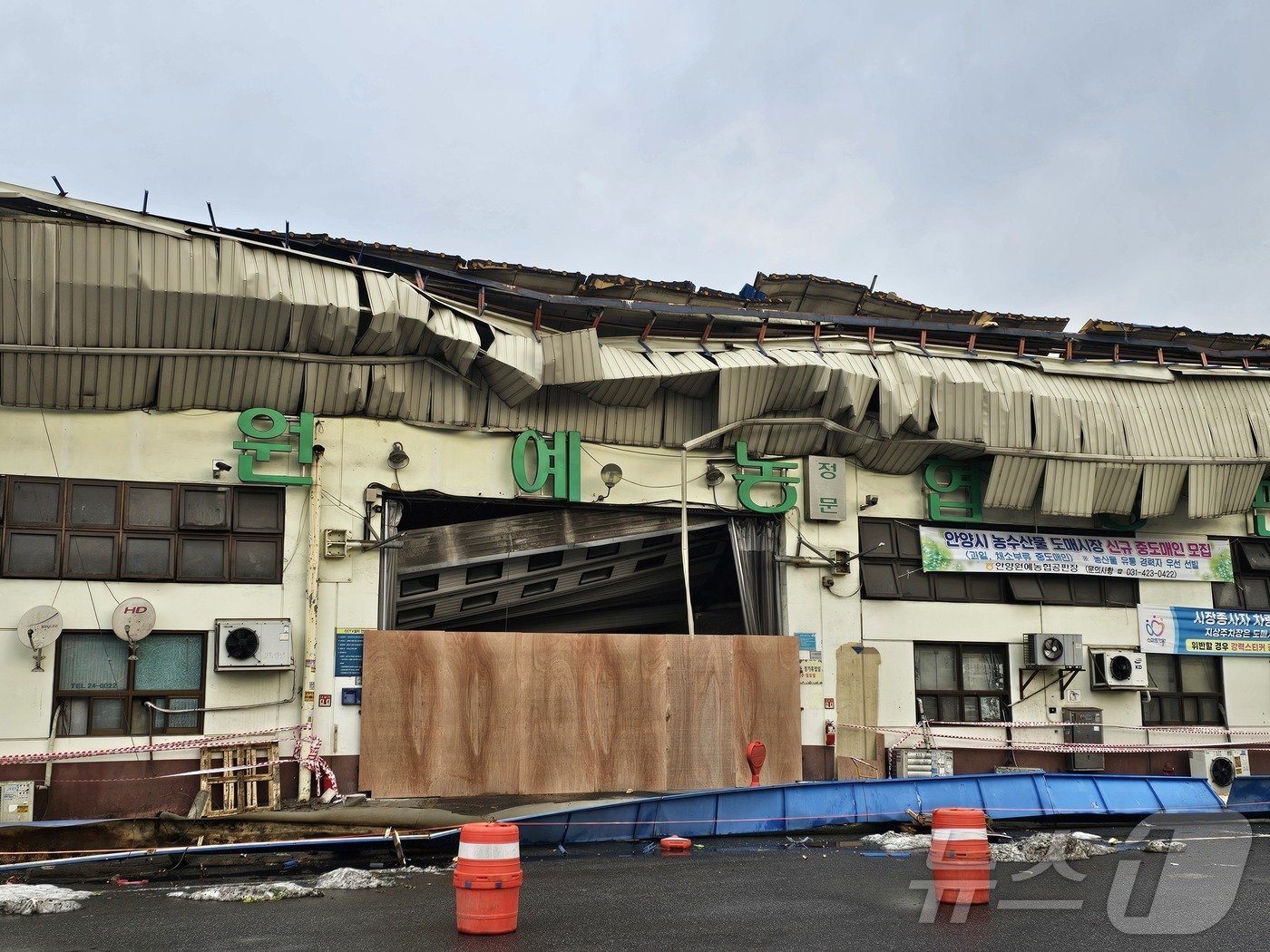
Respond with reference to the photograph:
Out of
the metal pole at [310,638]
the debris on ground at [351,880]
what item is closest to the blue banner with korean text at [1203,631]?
the metal pole at [310,638]

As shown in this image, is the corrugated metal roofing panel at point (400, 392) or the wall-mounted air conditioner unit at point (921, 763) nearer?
the corrugated metal roofing panel at point (400, 392)

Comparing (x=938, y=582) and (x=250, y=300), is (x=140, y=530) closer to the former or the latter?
(x=250, y=300)

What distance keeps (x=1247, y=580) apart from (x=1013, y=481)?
652cm

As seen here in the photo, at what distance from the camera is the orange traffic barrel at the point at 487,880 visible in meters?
9.52

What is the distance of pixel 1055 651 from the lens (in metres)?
23.4

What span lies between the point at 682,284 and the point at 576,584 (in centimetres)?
613

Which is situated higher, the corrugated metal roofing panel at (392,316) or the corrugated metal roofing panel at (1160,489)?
the corrugated metal roofing panel at (392,316)

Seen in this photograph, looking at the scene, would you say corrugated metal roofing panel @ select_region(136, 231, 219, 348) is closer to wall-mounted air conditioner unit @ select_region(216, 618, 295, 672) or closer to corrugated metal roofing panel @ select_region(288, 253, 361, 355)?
corrugated metal roofing panel @ select_region(288, 253, 361, 355)

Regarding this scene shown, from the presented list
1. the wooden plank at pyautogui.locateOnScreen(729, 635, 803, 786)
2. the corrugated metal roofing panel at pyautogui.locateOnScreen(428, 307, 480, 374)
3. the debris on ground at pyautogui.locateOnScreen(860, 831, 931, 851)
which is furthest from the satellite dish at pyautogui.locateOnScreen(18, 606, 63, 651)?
the debris on ground at pyautogui.locateOnScreen(860, 831, 931, 851)

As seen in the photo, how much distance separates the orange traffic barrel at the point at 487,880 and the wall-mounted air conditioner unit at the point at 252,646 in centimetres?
985

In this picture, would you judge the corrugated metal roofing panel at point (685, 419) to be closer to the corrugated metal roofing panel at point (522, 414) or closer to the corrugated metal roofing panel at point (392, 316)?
the corrugated metal roofing panel at point (522, 414)

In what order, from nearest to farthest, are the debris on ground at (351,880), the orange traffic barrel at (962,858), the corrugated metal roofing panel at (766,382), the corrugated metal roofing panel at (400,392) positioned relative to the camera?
the orange traffic barrel at (962,858), the debris on ground at (351,880), the corrugated metal roofing panel at (400,392), the corrugated metal roofing panel at (766,382)

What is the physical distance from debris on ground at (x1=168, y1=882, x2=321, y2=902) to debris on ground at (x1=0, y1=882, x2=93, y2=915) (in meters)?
0.91

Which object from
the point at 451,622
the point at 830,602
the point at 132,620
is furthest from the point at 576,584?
the point at 132,620
